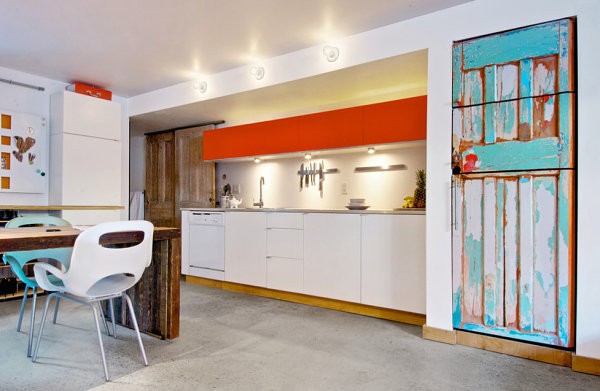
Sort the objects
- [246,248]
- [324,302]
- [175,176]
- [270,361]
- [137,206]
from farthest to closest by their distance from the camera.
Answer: [137,206] < [175,176] < [246,248] < [324,302] < [270,361]

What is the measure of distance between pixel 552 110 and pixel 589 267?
1008 millimetres

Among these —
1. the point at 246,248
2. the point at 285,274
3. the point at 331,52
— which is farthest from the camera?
the point at 246,248

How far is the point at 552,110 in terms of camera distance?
7.67 ft

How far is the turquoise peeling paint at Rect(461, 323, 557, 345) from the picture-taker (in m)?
2.33

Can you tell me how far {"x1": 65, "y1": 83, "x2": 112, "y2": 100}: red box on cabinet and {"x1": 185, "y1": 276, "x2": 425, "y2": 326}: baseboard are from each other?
268cm

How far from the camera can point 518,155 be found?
2434 mm

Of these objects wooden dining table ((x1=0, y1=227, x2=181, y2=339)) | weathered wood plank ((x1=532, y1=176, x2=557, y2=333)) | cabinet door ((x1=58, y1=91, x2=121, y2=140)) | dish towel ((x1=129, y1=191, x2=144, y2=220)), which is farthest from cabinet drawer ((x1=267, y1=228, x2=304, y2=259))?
dish towel ((x1=129, y1=191, x2=144, y2=220))

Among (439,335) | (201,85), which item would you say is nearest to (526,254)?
(439,335)

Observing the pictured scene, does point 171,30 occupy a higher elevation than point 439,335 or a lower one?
higher

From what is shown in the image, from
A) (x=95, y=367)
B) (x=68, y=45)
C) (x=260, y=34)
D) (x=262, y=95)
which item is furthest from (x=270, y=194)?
(x=95, y=367)

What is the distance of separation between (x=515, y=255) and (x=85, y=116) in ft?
15.7

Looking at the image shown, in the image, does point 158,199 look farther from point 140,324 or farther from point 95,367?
point 95,367

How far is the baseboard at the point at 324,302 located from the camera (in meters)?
3.11

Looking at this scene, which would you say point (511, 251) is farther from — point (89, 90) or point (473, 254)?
point (89, 90)
